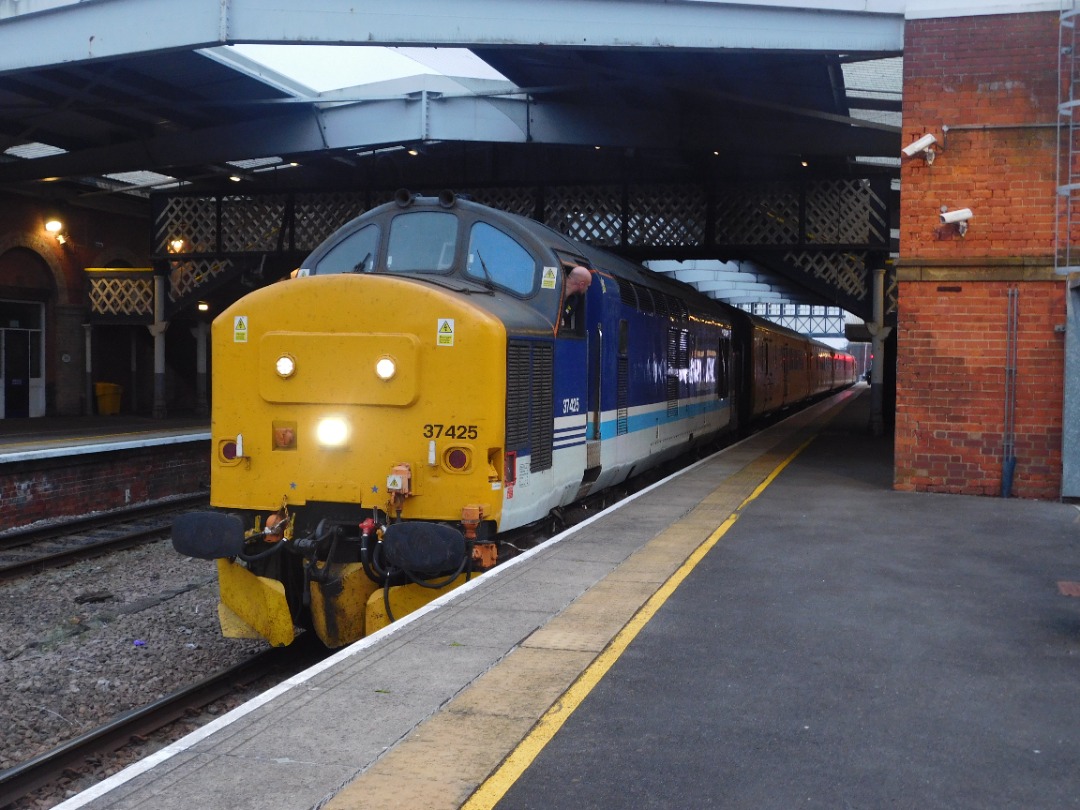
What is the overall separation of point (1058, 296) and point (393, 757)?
397 inches

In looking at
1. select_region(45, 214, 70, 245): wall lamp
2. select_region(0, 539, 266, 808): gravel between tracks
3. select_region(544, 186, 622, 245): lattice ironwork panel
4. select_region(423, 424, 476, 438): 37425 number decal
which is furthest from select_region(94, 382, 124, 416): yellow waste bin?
select_region(423, 424, 476, 438): 37425 number decal

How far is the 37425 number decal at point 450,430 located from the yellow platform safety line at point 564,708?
1.67m

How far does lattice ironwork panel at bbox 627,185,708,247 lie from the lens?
69.8 ft

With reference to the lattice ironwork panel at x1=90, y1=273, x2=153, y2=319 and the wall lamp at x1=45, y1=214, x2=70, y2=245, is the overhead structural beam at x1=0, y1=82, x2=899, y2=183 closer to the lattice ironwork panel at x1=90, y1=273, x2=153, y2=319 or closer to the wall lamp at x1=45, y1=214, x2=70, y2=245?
the lattice ironwork panel at x1=90, y1=273, x2=153, y2=319

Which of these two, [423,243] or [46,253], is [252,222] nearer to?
[46,253]

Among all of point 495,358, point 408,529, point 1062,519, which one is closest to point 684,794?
point 408,529

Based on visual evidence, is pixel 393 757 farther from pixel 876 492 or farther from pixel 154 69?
pixel 154 69

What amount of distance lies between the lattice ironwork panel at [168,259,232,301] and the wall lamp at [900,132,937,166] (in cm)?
1698

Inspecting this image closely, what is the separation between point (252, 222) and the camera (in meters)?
23.9

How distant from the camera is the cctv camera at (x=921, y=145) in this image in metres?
11.9

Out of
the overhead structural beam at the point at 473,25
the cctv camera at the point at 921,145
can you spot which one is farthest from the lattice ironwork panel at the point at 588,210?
the cctv camera at the point at 921,145

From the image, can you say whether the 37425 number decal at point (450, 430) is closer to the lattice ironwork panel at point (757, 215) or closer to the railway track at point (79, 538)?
the railway track at point (79, 538)

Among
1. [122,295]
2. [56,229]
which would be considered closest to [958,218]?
[122,295]

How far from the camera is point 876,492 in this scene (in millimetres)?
12414
